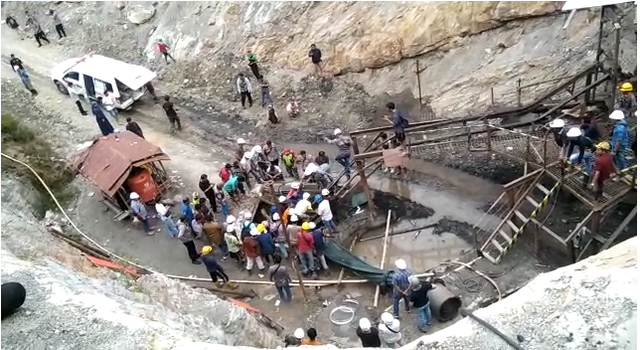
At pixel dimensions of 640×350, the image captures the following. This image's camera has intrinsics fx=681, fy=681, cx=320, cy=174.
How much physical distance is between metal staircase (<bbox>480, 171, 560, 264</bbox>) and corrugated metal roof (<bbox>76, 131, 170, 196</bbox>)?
9.24 metres

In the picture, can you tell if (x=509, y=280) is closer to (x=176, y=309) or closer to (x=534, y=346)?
(x=534, y=346)

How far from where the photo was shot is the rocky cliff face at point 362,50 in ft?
65.7

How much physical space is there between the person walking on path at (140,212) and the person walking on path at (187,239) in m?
1.46

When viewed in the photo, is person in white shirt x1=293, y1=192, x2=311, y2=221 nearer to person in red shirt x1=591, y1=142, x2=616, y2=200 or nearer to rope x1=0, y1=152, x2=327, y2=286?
rope x1=0, y1=152, x2=327, y2=286

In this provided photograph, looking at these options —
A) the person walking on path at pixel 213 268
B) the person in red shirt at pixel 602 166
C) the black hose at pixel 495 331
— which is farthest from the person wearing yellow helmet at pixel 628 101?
the person walking on path at pixel 213 268

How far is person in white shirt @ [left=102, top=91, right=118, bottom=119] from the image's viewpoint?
2339cm

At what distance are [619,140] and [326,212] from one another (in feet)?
22.7

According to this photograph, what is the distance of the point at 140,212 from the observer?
60.9 ft

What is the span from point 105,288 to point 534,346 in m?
8.19

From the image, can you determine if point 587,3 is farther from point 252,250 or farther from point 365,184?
point 252,250

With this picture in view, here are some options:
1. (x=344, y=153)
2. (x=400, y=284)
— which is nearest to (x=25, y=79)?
(x=344, y=153)

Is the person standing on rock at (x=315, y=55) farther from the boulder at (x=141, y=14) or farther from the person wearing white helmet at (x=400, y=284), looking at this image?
the person wearing white helmet at (x=400, y=284)

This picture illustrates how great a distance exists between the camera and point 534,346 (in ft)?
30.8

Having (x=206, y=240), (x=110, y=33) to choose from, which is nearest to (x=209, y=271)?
(x=206, y=240)
